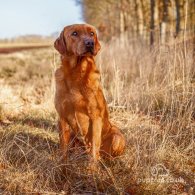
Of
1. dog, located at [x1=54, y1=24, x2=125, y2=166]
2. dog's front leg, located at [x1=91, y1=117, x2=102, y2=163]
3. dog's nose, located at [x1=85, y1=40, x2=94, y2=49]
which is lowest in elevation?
dog's front leg, located at [x1=91, y1=117, x2=102, y2=163]

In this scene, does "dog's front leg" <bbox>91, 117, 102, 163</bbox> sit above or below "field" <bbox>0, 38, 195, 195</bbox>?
above

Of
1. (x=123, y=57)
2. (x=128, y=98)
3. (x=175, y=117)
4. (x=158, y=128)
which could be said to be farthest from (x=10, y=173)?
(x=123, y=57)

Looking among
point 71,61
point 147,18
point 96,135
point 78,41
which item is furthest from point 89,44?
point 147,18

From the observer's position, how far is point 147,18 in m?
25.4

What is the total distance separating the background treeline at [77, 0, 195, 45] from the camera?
10700 millimetres

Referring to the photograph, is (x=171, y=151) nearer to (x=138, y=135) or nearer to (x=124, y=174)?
(x=138, y=135)

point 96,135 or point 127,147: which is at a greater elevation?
point 96,135

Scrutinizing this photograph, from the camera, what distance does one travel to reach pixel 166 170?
4262 millimetres

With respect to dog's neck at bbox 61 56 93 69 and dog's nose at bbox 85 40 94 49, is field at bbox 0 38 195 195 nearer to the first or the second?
dog's neck at bbox 61 56 93 69

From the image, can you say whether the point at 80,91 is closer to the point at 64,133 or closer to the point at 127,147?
the point at 64,133

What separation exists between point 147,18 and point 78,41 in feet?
71.0

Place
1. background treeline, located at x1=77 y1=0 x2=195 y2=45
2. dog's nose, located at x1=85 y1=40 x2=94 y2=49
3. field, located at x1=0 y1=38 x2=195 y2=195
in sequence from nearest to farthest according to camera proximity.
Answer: field, located at x1=0 y1=38 x2=195 y2=195 → dog's nose, located at x1=85 y1=40 x2=94 y2=49 → background treeline, located at x1=77 y1=0 x2=195 y2=45

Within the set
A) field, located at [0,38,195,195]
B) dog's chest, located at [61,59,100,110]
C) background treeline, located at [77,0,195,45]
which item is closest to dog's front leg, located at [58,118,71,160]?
field, located at [0,38,195,195]

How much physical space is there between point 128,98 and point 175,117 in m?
1.19
